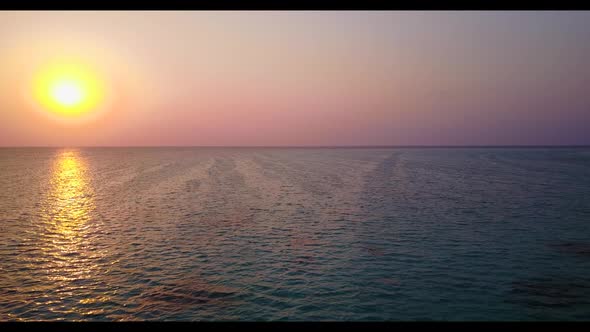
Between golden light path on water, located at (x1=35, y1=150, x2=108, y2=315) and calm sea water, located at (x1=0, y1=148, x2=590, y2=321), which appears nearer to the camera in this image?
calm sea water, located at (x1=0, y1=148, x2=590, y2=321)

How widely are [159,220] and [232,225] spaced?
8904 millimetres

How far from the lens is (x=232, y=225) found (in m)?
39.4

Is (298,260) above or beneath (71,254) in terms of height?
beneath

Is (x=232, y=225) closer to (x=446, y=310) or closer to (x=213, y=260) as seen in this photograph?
(x=213, y=260)

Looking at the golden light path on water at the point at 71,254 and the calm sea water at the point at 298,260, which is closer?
the calm sea water at the point at 298,260

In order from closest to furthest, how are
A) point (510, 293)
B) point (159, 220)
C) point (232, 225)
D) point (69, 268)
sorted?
1. point (510, 293)
2. point (69, 268)
3. point (232, 225)
4. point (159, 220)

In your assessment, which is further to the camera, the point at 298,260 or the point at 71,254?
the point at 71,254

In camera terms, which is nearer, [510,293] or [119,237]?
[510,293]

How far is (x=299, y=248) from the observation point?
30109 millimetres

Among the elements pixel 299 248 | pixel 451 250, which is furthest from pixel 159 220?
pixel 451 250
